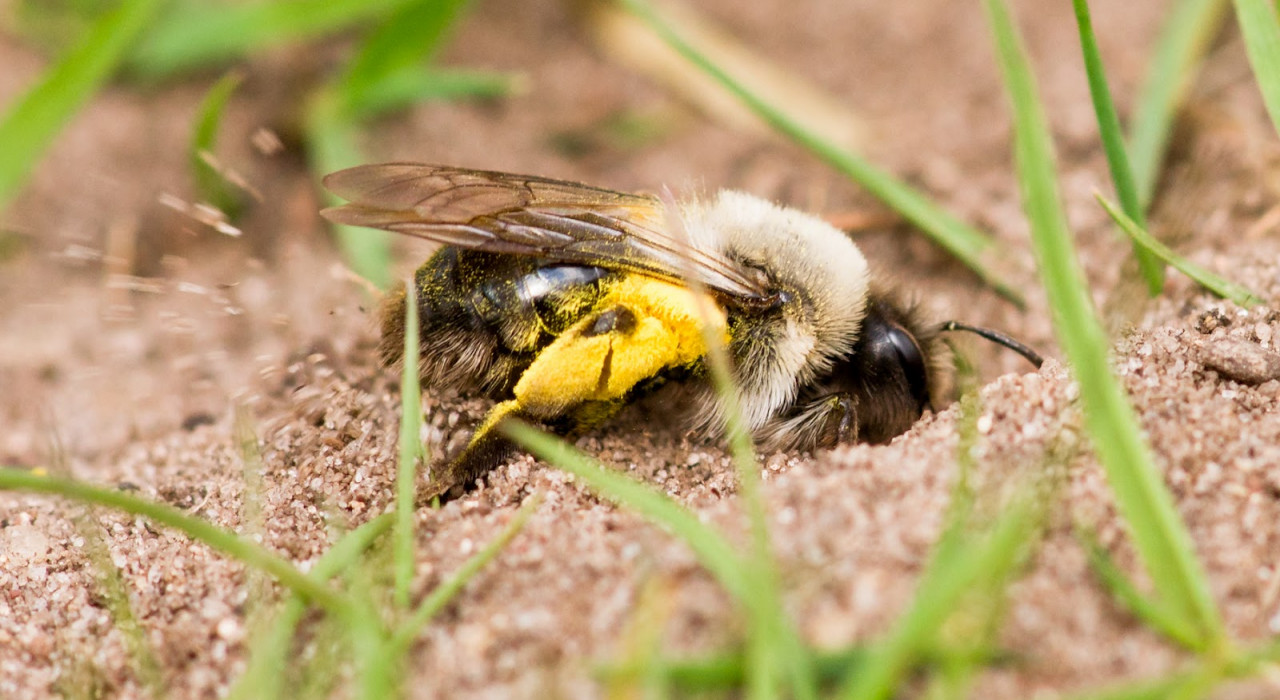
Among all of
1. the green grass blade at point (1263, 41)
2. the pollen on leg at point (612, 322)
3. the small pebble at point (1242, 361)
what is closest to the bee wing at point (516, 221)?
the pollen on leg at point (612, 322)

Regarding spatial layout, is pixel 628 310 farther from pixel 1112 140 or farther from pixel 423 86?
pixel 423 86

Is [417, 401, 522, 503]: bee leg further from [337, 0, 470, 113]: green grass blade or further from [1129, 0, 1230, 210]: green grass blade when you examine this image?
[1129, 0, 1230, 210]: green grass blade

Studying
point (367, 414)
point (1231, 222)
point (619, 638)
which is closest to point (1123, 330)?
point (1231, 222)

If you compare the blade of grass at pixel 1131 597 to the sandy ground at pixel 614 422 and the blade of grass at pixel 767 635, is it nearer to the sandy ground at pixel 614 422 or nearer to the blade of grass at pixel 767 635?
the sandy ground at pixel 614 422

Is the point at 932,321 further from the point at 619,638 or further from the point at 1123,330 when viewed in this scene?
the point at 619,638

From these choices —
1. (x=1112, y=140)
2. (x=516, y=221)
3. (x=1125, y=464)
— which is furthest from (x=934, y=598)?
(x=1112, y=140)

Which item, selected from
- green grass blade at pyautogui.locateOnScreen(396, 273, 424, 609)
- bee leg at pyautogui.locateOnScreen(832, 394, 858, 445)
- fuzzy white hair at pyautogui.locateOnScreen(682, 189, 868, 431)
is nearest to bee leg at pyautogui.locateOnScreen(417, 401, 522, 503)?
green grass blade at pyautogui.locateOnScreen(396, 273, 424, 609)
